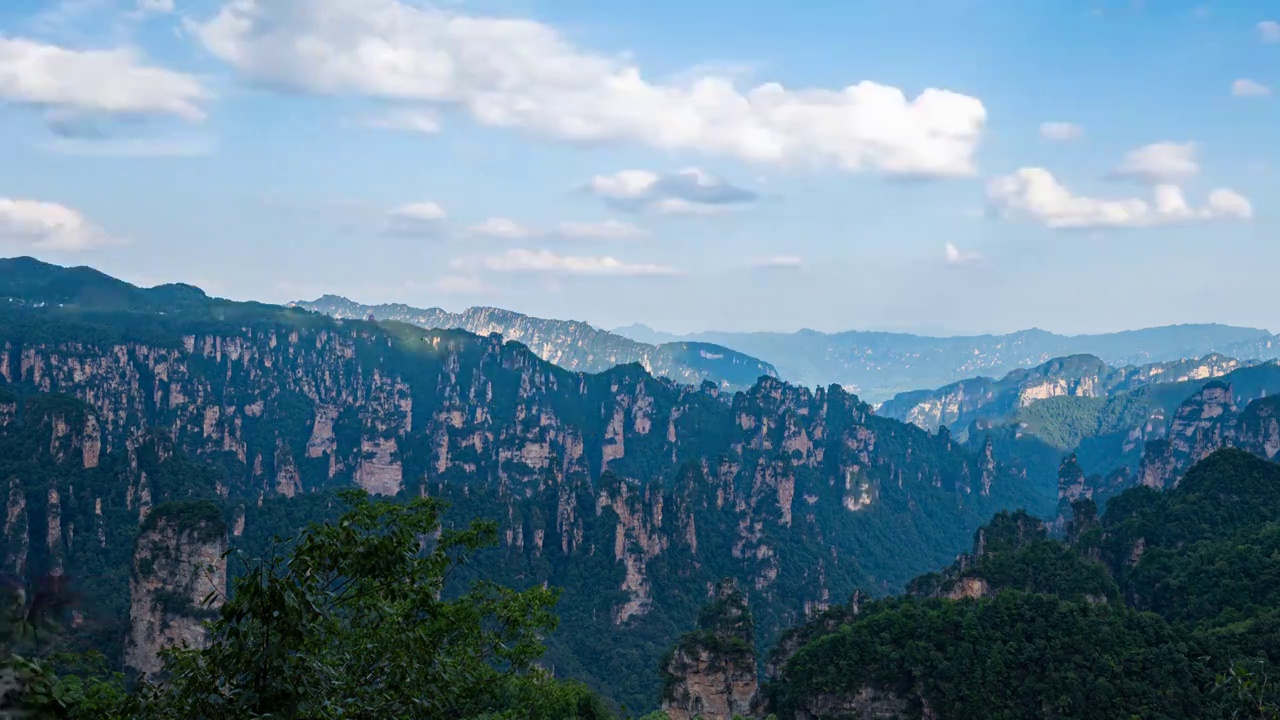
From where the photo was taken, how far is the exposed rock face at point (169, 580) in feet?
276

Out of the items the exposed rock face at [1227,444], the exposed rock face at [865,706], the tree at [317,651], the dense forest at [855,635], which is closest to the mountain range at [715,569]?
the exposed rock face at [865,706]

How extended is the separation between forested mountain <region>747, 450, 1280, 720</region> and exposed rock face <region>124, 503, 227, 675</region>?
51.8 metres

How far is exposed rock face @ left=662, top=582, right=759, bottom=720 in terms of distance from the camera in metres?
77.3

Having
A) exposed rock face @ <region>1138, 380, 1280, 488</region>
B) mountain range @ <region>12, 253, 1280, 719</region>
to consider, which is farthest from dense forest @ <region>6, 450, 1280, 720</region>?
exposed rock face @ <region>1138, 380, 1280, 488</region>

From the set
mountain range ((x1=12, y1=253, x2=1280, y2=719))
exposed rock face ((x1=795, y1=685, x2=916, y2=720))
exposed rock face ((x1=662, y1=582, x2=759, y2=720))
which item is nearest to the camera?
mountain range ((x1=12, y1=253, x2=1280, y2=719))

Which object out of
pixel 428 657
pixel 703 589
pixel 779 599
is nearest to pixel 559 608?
pixel 703 589

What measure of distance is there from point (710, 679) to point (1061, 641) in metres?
27.1

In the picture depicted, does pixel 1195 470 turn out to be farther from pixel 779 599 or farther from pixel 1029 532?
pixel 779 599

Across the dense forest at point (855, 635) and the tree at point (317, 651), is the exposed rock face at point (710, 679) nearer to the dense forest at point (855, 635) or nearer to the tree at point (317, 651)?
the dense forest at point (855, 635)

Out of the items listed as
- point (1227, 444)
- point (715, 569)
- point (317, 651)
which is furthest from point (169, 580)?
point (1227, 444)

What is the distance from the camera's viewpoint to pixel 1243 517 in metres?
101

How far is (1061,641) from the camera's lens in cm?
6506

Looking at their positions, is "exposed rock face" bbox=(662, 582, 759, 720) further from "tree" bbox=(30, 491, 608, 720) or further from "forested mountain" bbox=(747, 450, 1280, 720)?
"tree" bbox=(30, 491, 608, 720)

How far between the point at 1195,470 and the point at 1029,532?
67.4 ft
